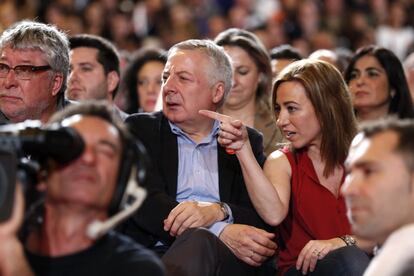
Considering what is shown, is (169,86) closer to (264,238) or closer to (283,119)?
(283,119)

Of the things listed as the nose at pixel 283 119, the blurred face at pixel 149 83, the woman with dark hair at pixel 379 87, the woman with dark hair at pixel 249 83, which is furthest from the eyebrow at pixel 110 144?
the blurred face at pixel 149 83

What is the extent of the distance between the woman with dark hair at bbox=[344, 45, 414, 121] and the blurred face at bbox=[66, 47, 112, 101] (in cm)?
125

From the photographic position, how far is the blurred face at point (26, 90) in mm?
3826

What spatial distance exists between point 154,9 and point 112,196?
673 cm

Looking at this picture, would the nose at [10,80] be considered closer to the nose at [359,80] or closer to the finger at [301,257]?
the finger at [301,257]

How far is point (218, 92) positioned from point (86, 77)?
4.10ft

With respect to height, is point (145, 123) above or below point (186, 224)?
above

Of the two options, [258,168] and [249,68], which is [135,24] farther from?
[258,168]

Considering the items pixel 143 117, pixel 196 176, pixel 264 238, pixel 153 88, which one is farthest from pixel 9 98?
pixel 153 88

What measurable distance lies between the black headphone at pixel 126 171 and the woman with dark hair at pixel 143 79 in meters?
2.77

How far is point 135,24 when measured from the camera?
9.23 metres

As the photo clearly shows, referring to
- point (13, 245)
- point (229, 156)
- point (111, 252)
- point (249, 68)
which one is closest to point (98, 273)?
point (111, 252)

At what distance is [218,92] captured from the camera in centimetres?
393

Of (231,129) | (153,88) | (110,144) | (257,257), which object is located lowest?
(257,257)
